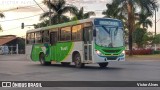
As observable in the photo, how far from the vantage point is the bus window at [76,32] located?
933 inches

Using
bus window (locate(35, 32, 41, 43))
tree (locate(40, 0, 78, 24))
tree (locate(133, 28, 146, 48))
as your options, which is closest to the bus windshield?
bus window (locate(35, 32, 41, 43))

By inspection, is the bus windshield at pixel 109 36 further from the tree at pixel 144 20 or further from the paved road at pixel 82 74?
the tree at pixel 144 20

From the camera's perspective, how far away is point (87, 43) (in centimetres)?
2303

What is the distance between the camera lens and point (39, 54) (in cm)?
2983

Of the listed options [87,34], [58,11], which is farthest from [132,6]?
[87,34]

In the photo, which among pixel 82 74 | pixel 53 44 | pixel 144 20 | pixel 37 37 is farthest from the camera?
pixel 144 20

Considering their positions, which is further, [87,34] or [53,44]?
[53,44]

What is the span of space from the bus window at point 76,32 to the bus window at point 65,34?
534 millimetres

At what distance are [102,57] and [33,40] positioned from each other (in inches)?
385

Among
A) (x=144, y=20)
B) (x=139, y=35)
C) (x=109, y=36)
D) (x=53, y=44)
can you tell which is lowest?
(x=53, y=44)

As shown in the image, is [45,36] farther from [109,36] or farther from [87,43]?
[109,36]

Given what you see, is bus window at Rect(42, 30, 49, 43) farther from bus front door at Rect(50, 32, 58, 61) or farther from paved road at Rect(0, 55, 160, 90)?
paved road at Rect(0, 55, 160, 90)

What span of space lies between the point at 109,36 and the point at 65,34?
3.94 metres

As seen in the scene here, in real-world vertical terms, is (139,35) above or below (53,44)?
above
